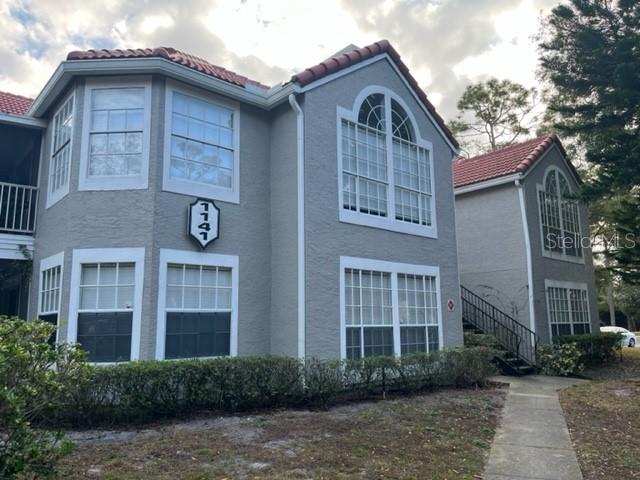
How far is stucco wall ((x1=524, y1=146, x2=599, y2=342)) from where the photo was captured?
16.2m

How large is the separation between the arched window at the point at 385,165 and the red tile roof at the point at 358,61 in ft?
3.00

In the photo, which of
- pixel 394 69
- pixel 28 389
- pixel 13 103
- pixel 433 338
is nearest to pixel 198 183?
pixel 13 103

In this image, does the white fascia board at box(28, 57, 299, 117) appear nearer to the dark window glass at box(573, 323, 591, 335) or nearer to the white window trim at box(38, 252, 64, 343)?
the white window trim at box(38, 252, 64, 343)

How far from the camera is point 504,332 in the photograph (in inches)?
630

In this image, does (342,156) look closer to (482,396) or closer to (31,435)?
(482,396)

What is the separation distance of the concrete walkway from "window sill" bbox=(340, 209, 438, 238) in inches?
174

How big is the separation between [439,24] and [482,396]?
12362mm

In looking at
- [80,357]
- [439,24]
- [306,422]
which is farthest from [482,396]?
[439,24]

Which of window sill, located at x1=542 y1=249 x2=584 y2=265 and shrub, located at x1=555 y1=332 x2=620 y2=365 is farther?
window sill, located at x1=542 y1=249 x2=584 y2=265

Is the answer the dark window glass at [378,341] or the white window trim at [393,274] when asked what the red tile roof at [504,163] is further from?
the dark window glass at [378,341]

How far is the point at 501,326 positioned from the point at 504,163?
232 inches

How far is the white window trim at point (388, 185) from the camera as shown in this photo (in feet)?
36.7

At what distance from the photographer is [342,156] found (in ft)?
37.0

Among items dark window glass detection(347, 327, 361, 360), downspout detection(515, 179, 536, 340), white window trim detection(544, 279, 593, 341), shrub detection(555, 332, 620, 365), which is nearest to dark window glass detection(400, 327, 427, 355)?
dark window glass detection(347, 327, 361, 360)
